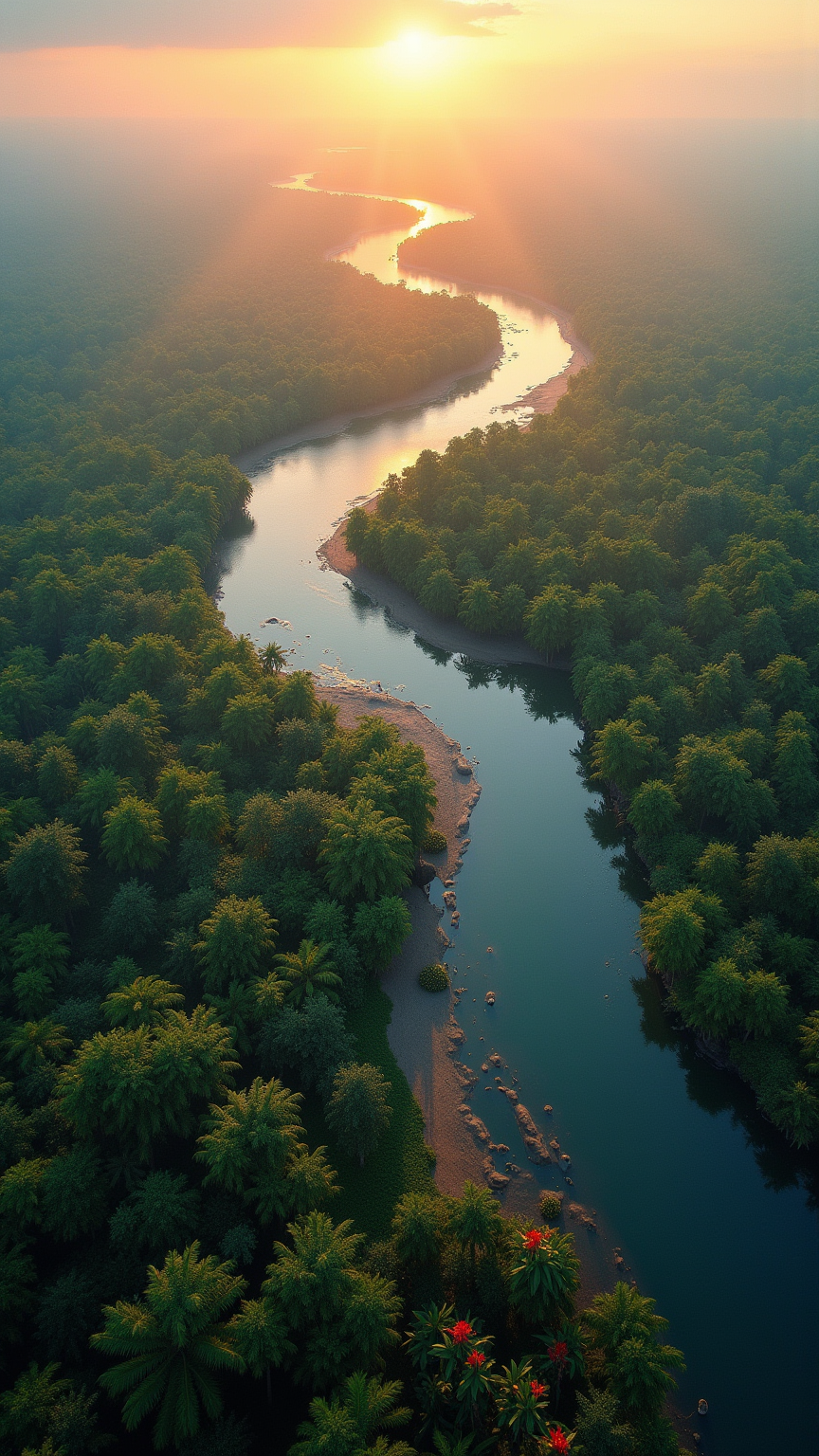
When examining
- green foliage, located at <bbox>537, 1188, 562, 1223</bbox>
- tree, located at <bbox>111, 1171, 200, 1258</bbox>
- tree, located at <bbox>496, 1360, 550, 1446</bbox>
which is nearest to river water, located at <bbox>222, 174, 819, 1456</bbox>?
green foliage, located at <bbox>537, 1188, 562, 1223</bbox>

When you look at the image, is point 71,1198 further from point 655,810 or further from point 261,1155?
point 655,810

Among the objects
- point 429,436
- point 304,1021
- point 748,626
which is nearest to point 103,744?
point 304,1021

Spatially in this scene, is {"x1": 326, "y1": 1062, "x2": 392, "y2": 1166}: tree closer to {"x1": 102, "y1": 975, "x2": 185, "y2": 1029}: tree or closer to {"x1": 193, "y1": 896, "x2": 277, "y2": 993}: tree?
{"x1": 193, "y1": 896, "x2": 277, "y2": 993}: tree

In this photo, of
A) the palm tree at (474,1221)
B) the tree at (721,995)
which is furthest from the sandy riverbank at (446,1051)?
the tree at (721,995)

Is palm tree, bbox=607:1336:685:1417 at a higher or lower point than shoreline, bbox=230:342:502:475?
lower

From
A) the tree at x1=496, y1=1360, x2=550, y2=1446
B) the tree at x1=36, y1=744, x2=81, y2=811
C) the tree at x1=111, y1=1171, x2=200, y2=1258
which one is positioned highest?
the tree at x1=36, y1=744, x2=81, y2=811

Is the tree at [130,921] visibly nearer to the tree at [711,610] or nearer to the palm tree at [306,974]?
the palm tree at [306,974]
